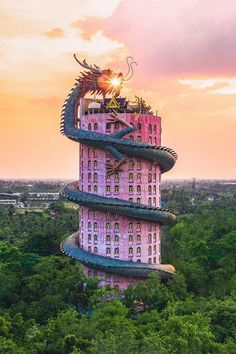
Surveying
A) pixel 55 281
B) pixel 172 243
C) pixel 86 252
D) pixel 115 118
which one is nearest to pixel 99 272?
pixel 86 252

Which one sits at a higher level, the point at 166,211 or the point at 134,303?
the point at 166,211

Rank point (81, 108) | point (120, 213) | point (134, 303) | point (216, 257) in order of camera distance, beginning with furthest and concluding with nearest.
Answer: point (216, 257), point (81, 108), point (120, 213), point (134, 303)

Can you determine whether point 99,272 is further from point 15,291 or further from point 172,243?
point 172,243

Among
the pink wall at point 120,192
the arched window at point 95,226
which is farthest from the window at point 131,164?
the arched window at point 95,226

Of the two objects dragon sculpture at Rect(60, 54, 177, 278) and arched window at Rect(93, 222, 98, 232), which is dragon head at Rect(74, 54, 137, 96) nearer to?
dragon sculpture at Rect(60, 54, 177, 278)

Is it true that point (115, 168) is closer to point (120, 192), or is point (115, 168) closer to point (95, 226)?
point (120, 192)

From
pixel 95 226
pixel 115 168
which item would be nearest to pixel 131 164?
pixel 115 168
